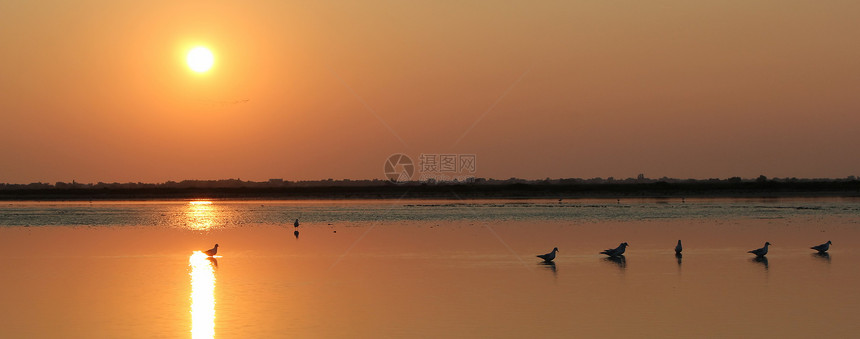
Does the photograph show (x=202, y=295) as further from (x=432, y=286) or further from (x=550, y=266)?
(x=550, y=266)

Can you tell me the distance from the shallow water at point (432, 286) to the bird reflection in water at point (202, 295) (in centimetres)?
6

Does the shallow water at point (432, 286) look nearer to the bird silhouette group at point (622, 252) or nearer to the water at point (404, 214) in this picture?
the bird silhouette group at point (622, 252)

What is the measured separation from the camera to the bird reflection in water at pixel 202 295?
1418 centimetres

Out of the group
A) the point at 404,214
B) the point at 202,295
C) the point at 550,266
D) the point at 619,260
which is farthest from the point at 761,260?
the point at 404,214

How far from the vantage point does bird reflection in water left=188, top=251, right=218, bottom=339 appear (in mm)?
14177

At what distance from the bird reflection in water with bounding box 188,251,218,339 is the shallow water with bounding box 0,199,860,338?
0.21 feet

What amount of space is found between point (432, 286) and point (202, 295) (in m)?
4.47

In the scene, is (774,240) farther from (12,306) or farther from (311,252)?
(12,306)

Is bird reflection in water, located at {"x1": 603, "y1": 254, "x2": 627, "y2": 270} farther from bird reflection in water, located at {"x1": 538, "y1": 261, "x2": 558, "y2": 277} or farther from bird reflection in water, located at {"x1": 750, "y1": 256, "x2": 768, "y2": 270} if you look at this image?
bird reflection in water, located at {"x1": 750, "y1": 256, "x2": 768, "y2": 270}

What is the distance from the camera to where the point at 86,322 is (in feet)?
49.7

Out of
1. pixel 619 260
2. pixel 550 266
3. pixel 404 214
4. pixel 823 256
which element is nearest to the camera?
pixel 550 266

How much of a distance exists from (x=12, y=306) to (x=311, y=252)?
11704 mm

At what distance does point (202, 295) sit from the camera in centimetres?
1800

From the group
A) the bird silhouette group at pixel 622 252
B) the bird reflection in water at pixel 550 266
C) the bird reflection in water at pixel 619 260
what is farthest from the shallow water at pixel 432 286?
the bird silhouette group at pixel 622 252
